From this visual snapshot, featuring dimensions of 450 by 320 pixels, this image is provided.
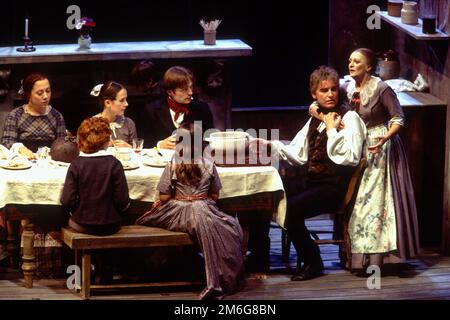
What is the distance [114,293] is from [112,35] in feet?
10.1

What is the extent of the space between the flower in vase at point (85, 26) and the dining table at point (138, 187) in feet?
5.68

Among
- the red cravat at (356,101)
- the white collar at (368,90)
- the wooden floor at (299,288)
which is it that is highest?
the white collar at (368,90)

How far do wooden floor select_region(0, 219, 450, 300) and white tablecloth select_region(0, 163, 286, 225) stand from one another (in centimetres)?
47

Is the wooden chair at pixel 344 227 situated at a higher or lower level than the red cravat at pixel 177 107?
lower

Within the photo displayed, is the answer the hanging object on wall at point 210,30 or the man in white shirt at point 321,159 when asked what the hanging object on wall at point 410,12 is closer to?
the man in white shirt at point 321,159

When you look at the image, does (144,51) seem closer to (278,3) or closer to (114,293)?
(278,3)

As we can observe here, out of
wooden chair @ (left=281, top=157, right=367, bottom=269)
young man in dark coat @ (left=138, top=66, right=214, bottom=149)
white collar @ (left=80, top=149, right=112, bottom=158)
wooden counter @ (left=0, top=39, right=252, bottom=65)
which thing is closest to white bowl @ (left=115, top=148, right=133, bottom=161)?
young man in dark coat @ (left=138, top=66, right=214, bottom=149)

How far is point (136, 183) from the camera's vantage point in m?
7.42

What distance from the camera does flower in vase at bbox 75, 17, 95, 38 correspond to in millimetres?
8984

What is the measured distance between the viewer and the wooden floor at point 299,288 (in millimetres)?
7332

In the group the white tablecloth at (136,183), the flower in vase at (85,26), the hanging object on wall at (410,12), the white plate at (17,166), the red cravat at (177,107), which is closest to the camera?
the white tablecloth at (136,183)

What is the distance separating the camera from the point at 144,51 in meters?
9.00

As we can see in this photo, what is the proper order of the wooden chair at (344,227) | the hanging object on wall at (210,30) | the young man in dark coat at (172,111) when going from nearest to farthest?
the wooden chair at (344,227)
the young man in dark coat at (172,111)
the hanging object on wall at (210,30)

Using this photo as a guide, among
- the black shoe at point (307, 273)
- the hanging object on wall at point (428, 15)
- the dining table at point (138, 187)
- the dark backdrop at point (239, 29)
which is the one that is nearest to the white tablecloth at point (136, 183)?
the dining table at point (138, 187)
